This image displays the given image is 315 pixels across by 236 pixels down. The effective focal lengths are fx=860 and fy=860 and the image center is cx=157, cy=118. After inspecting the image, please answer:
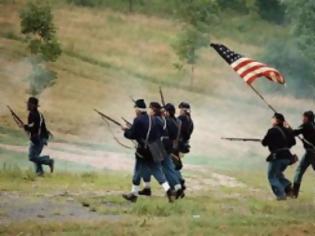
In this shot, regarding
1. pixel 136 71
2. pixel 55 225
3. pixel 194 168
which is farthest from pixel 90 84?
pixel 55 225

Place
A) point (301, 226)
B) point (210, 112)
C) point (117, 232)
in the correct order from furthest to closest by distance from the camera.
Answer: point (210, 112)
point (301, 226)
point (117, 232)

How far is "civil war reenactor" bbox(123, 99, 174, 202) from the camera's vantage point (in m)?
16.8

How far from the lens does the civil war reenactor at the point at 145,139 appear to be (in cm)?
1675

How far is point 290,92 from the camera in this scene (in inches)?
2142

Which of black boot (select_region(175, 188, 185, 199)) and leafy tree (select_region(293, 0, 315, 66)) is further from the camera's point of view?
leafy tree (select_region(293, 0, 315, 66))

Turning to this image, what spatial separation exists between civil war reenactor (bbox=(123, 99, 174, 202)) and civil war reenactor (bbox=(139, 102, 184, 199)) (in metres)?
0.19

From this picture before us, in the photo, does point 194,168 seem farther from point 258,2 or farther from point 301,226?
point 258,2

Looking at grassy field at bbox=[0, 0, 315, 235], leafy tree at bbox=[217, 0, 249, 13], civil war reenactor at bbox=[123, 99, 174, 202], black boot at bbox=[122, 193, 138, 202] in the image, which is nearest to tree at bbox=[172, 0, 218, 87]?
grassy field at bbox=[0, 0, 315, 235]

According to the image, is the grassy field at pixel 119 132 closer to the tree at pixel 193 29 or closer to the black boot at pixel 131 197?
the black boot at pixel 131 197

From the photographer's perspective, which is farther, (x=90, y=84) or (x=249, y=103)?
(x=249, y=103)

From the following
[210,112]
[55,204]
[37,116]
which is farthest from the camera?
[210,112]

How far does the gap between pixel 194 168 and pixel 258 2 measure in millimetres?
43558

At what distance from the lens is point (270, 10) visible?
231 ft

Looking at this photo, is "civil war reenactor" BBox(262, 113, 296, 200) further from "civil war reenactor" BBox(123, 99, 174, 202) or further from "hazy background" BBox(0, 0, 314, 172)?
"hazy background" BBox(0, 0, 314, 172)
